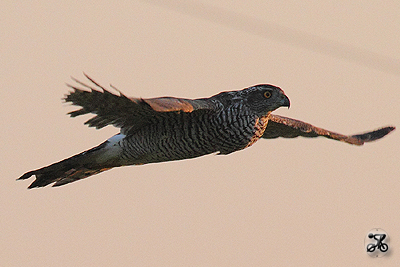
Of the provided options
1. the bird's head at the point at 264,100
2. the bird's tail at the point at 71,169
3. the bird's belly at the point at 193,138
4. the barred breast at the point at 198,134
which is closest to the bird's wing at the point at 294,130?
the bird's head at the point at 264,100

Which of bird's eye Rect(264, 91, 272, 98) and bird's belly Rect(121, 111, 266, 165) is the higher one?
bird's eye Rect(264, 91, 272, 98)

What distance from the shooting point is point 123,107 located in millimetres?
8039

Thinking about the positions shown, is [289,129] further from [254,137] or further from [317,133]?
[254,137]

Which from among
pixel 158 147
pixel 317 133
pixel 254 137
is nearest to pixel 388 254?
pixel 317 133

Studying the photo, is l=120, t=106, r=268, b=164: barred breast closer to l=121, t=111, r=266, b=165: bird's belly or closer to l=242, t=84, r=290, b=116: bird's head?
l=121, t=111, r=266, b=165: bird's belly

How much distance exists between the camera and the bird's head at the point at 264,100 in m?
8.78

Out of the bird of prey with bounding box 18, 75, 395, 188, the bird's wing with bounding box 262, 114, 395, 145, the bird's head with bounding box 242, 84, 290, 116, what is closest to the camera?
the bird of prey with bounding box 18, 75, 395, 188

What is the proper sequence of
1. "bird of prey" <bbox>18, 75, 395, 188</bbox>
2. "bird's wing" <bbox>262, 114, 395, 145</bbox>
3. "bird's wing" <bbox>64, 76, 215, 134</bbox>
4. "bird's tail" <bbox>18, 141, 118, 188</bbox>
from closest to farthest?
"bird's wing" <bbox>64, 76, 215, 134</bbox> < "bird of prey" <bbox>18, 75, 395, 188</bbox> < "bird's tail" <bbox>18, 141, 118, 188</bbox> < "bird's wing" <bbox>262, 114, 395, 145</bbox>

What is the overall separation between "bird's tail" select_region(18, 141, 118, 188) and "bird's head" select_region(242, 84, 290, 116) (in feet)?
7.26

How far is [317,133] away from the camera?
1036cm

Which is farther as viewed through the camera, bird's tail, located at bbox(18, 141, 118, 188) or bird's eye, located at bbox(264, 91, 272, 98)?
bird's tail, located at bbox(18, 141, 118, 188)

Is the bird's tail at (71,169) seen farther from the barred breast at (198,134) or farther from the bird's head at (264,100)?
the bird's head at (264,100)

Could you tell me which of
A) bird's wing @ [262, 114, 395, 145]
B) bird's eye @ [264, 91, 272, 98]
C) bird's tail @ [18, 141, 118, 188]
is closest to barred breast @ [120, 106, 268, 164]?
bird's eye @ [264, 91, 272, 98]

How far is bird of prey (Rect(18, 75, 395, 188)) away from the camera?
833cm
